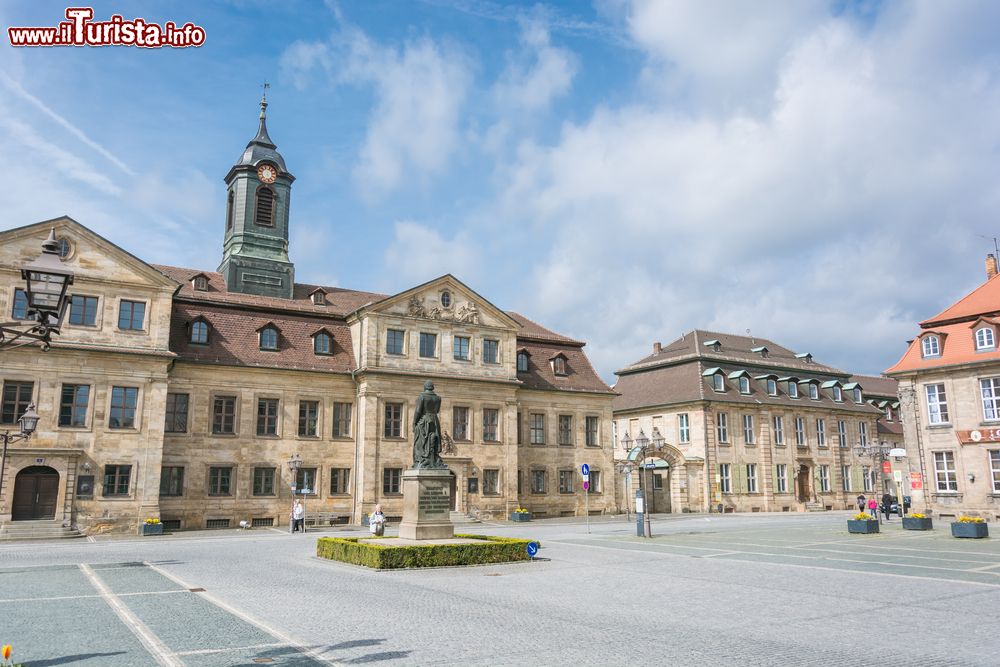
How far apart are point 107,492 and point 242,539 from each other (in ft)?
29.9

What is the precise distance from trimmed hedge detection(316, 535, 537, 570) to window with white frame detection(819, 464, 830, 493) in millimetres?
47164

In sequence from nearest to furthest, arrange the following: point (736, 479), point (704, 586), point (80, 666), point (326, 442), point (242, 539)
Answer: point (80, 666)
point (704, 586)
point (242, 539)
point (326, 442)
point (736, 479)

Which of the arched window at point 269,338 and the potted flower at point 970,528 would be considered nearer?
the potted flower at point 970,528

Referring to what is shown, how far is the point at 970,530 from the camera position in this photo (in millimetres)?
28750

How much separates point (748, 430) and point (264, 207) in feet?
128

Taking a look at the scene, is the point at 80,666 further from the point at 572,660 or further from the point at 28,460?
the point at 28,460

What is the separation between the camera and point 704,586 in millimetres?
16750

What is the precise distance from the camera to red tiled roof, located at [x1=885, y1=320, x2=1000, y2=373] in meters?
41.3

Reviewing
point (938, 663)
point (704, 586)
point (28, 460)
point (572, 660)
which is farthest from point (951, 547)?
point (28, 460)

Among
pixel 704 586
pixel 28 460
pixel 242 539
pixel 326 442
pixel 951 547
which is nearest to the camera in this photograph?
pixel 704 586

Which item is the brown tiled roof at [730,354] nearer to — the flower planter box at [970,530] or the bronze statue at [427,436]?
the flower planter box at [970,530]

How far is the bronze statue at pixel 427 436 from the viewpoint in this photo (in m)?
24.3

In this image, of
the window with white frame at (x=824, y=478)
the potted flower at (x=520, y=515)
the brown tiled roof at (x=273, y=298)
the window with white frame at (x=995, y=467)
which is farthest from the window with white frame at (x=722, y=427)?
the brown tiled roof at (x=273, y=298)

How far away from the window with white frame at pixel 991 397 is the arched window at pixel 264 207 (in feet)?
141
